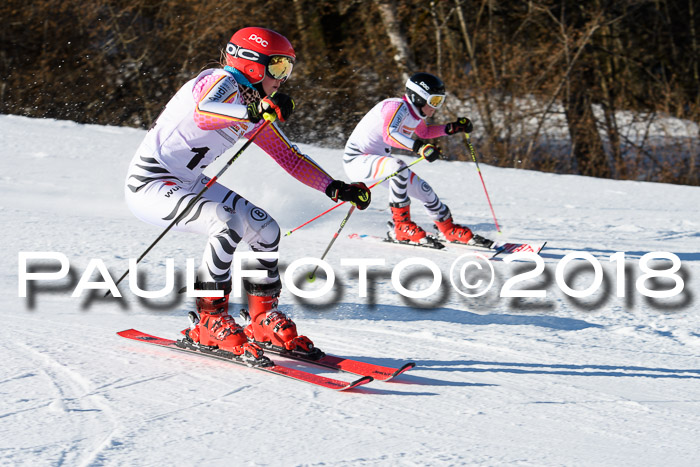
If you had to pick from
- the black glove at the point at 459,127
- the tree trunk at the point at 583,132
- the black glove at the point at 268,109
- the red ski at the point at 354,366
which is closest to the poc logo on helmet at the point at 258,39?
the black glove at the point at 268,109

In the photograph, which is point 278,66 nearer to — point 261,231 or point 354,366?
point 261,231

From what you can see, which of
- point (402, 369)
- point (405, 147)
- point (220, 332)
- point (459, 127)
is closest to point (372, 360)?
point (402, 369)

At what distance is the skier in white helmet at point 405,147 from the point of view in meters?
7.41

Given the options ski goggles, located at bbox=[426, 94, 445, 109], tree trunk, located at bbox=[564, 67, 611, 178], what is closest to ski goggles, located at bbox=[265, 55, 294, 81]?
ski goggles, located at bbox=[426, 94, 445, 109]

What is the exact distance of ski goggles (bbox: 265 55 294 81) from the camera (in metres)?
4.13

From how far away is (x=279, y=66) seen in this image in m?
4.16

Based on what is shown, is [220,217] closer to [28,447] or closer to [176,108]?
[176,108]

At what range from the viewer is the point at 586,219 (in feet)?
29.9

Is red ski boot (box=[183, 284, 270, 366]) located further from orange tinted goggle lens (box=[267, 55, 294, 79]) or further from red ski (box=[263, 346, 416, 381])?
orange tinted goggle lens (box=[267, 55, 294, 79])

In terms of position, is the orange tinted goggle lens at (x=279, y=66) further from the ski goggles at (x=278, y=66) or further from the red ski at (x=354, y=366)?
the red ski at (x=354, y=366)

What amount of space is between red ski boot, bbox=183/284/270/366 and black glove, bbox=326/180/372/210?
0.71 meters

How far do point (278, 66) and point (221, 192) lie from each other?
0.67 m

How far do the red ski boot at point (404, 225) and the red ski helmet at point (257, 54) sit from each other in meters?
3.70

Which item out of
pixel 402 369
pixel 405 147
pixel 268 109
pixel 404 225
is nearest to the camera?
pixel 268 109
